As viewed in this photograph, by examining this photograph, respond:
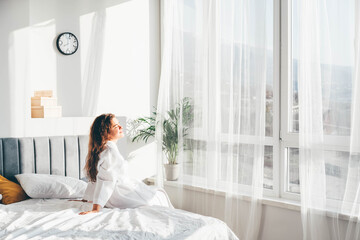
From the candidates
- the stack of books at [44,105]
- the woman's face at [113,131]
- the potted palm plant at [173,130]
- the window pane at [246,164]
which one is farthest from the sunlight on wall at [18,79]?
the window pane at [246,164]

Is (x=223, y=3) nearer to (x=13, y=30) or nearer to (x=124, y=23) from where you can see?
(x=124, y=23)

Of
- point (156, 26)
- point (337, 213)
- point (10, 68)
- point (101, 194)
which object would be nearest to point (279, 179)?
point (337, 213)

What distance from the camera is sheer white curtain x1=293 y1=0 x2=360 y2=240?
2.38 meters

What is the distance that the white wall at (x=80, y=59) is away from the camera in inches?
115

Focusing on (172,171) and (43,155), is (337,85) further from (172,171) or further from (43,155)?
(43,155)

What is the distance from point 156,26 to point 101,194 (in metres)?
2.36

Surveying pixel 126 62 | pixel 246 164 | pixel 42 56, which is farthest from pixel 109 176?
pixel 126 62

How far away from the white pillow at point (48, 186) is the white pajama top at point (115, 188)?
0.24 metres

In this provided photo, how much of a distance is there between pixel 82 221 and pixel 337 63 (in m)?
2.05

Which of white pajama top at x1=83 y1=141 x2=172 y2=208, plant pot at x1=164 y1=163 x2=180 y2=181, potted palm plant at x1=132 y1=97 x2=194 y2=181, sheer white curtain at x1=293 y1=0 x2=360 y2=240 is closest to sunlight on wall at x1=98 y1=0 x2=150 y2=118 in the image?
potted palm plant at x1=132 y1=97 x2=194 y2=181

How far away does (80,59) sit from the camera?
3.43 meters

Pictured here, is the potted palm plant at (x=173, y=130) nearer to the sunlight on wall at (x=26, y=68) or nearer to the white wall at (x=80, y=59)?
the white wall at (x=80, y=59)

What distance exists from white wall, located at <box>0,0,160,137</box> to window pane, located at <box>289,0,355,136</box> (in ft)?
6.64

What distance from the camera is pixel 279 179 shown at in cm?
293
